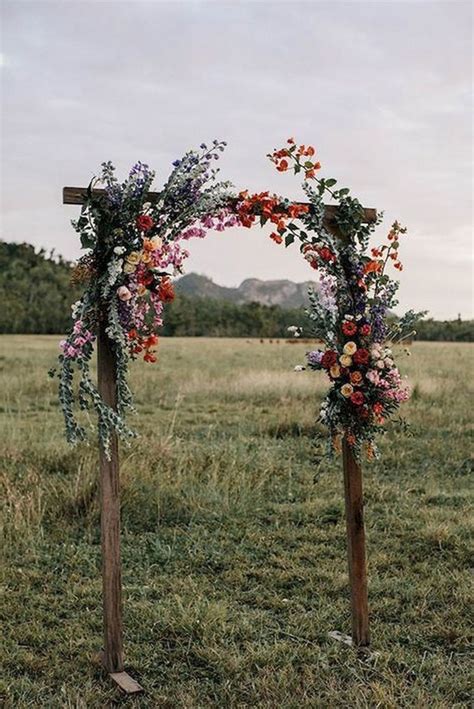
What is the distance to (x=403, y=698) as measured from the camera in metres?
4.59

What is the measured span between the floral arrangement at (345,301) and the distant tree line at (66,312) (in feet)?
202

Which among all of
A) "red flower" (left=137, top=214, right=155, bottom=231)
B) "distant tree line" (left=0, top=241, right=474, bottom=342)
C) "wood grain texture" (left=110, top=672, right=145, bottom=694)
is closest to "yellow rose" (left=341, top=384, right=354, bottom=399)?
"red flower" (left=137, top=214, right=155, bottom=231)

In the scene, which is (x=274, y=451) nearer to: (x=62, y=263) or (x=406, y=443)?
(x=406, y=443)

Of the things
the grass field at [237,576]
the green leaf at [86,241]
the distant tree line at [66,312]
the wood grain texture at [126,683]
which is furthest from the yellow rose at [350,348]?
the distant tree line at [66,312]

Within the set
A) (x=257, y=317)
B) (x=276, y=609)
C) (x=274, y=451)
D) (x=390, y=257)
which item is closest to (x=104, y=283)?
(x=390, y=257)

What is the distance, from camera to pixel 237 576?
6473 mm

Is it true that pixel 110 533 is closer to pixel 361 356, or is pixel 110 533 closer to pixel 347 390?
pixel 347 390

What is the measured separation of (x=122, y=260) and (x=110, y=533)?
1.57 meters

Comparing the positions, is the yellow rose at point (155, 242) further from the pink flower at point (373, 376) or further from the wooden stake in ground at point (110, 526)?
the pink flower at point (373, 376)

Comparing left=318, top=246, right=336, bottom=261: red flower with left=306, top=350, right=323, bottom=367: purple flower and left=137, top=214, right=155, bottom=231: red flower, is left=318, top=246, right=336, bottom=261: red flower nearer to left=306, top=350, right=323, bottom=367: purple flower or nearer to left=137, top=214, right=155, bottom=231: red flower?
left=306, top=350, right=323, bottom=367: purple flower

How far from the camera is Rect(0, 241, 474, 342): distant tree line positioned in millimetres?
68500

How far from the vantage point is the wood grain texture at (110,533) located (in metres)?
4.89

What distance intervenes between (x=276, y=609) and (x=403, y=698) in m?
1.48

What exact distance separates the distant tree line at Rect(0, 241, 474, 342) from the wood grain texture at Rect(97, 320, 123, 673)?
203ft
